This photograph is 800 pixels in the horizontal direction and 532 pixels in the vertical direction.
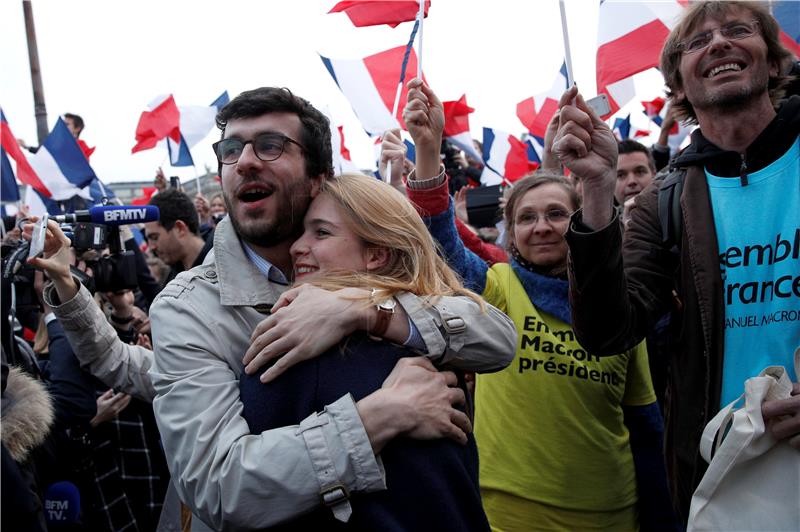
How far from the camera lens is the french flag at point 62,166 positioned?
7.09 meters

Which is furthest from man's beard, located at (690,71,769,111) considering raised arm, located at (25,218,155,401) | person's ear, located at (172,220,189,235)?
person's ear, located at (172,220,189,235)

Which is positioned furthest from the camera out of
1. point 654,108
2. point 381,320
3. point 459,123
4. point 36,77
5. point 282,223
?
point 36,77

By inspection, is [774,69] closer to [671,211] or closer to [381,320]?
[671,211]

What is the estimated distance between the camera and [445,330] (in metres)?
1.82

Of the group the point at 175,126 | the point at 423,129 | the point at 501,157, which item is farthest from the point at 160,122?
the point at 423,129

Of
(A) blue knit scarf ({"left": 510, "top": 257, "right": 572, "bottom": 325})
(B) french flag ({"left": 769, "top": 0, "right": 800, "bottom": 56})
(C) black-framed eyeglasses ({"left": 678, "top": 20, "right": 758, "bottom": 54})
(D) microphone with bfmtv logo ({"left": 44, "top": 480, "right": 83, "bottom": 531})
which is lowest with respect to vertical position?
(D) microphone with bfmtv logo ({"left": 44, "top": 480, "right": 83, "bottom": 531})

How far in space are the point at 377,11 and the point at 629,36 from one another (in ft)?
5.49

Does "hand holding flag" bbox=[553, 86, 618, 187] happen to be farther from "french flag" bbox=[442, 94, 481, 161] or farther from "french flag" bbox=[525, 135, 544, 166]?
"french flag" bbox=[525, 135, 544, 166]

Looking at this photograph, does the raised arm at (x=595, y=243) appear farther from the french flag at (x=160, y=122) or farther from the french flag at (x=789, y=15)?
the french flag at (x=160, y=122)

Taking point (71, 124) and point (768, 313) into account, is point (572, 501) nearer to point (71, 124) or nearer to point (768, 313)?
point (768, 313)

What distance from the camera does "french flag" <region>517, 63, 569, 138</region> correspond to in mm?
7422

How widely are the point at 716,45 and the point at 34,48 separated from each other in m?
11.2

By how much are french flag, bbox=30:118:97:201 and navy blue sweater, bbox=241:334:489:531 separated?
248 inches

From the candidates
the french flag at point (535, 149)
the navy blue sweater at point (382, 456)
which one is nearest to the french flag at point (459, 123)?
the french flag at point (535, 149)
